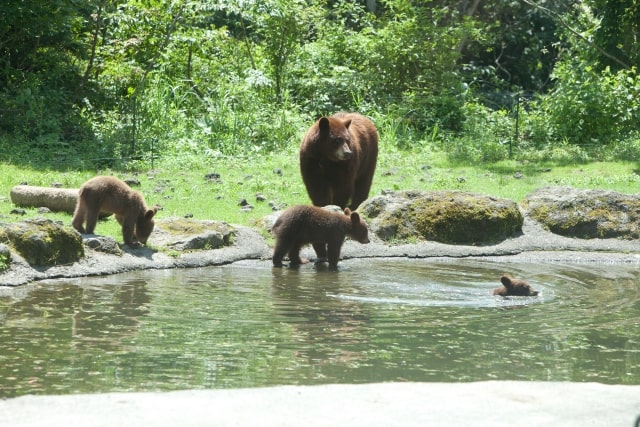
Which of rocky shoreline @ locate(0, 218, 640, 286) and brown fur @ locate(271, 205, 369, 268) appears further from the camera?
brown fur @ locate(271, 205, 369, 268)

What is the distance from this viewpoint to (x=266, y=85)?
23.3 m

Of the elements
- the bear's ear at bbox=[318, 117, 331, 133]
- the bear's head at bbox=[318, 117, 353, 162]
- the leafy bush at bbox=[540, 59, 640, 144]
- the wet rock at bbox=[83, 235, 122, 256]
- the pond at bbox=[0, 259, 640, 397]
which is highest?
the leafy bush at bbox=[540, 59, 640, 144]

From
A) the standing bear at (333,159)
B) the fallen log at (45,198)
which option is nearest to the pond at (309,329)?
the standing bear at (333,159)

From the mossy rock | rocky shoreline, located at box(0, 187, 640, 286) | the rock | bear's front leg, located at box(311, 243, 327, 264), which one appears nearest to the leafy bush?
rocky shoreline, located at box(0, 187, 640, 286)

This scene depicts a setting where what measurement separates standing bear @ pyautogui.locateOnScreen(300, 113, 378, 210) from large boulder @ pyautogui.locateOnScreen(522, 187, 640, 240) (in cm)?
261

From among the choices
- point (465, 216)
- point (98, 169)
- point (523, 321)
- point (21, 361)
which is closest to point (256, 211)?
point (465, 216)

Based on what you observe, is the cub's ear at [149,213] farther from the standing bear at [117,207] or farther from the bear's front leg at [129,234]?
the bear's front leg at [129,234]

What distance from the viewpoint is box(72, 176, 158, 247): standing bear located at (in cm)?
1188

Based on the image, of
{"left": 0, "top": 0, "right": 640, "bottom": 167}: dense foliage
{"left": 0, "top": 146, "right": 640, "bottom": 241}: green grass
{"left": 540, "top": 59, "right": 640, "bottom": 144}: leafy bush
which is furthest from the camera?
{"left": 540, "top": 59, "right": 640, "bottom": 144}: leafy bush

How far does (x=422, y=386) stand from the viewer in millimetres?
5777

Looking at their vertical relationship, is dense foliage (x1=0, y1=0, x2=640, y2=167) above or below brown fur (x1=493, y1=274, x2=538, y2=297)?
above

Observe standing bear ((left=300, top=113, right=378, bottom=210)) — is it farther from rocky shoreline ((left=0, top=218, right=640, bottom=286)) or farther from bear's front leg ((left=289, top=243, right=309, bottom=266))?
bear's front leg ((left=289, top=243, right=309, bottom=266))

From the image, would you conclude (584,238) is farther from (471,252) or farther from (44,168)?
(44,168)

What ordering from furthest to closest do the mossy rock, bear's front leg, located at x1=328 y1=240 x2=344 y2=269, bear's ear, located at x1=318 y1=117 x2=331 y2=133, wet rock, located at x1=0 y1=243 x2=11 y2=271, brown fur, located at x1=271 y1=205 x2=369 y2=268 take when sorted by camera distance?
bear's ear, located at x1=318 y1=117 x2=331 y2=133
bear's front leg, located at x1=328 y1=240 x2=344 y2=269
brown fur, located at x1=271 y1=205 x2=369 y2=268
the mossy rock
wet rock, located at x1=0 y1=243 x2=11 y2=271
